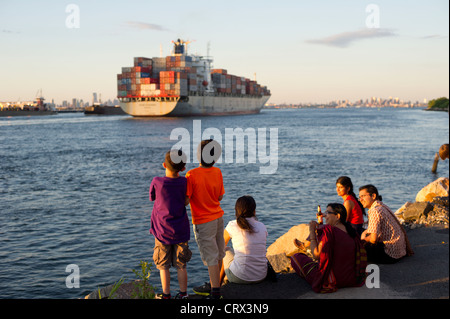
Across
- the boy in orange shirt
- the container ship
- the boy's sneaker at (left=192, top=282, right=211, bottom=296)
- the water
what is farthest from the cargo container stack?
the boy in orange shirt

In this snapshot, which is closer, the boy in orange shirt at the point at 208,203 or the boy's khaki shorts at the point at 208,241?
the boy in orange shirt at the point at 208,203

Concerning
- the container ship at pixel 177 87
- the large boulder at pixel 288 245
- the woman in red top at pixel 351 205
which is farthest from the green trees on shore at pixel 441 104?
the woman in red top at pixel 351 205

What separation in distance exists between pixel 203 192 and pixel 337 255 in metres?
1.76

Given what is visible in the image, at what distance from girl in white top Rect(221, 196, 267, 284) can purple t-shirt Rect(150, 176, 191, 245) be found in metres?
0.70

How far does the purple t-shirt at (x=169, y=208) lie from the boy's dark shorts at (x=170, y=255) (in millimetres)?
93

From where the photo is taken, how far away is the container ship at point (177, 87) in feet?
317

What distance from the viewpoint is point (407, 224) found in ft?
28.9

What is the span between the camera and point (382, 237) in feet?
20.4

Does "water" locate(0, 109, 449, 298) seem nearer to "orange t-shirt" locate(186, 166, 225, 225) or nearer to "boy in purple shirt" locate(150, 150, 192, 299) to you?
"boy in purple shirt" locate(150, 150, 192, 299)

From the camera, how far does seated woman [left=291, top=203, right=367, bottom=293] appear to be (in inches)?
195

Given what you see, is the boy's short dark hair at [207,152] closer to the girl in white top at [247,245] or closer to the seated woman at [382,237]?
the girl in white top at [247,245]

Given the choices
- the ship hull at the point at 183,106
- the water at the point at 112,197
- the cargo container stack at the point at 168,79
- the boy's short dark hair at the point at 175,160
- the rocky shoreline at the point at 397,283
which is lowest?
the water at the point at 112,197

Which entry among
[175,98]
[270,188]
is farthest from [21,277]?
[175,98]

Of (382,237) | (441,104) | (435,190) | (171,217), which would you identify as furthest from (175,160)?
(441,104)
